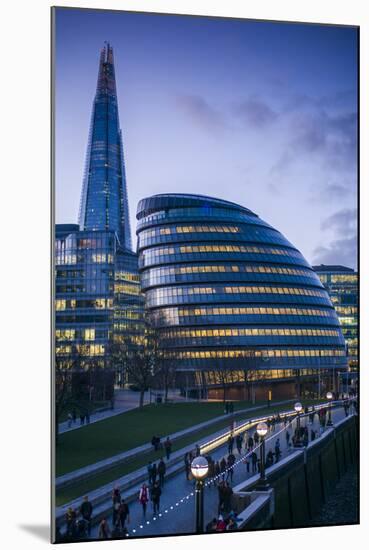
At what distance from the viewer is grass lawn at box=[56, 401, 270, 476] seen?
2677 cm

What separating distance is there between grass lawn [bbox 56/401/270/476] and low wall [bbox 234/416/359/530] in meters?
6.09

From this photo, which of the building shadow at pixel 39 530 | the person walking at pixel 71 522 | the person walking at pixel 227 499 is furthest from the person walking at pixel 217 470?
the person walking at pixel 71 522

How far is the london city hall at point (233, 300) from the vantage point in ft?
226

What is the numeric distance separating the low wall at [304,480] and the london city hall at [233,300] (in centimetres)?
3153

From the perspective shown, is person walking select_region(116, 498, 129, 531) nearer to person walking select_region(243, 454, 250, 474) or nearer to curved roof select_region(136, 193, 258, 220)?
person walking select_region(243, 454, 250, 474)

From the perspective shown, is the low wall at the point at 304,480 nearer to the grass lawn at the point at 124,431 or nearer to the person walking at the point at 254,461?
the person walking at the point at 254,461

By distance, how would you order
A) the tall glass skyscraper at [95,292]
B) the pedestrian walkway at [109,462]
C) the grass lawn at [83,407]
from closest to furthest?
the pedestrian walkway at [109,462] → the grass lawn at [83,407] → the tall glass skyscraper at [95,292]

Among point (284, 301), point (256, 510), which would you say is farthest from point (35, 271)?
point (284, 301)

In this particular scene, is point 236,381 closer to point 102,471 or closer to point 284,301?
point 284,301

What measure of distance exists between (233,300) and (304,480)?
45.0 meters

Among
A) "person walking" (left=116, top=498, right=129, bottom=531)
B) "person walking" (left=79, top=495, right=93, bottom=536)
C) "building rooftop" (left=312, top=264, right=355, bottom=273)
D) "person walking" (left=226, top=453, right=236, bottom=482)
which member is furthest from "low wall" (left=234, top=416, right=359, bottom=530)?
"building rooftop" (left=312, top=264, right=355, bottom=273)

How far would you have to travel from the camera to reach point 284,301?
2854 inches

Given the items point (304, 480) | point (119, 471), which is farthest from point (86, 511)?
point (304, 480)
